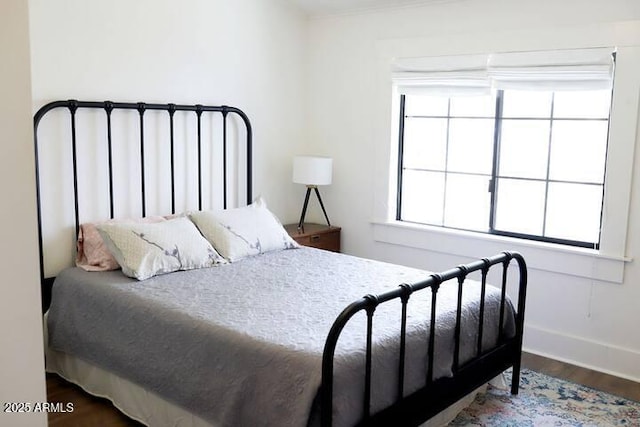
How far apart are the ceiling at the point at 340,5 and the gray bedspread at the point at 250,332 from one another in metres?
1.91

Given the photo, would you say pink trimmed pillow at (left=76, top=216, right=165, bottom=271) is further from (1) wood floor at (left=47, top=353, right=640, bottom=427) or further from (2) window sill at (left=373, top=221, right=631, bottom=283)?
(2) window sill at (left=373, top=221, right=631, bottom=283)

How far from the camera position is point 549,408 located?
9.91ft

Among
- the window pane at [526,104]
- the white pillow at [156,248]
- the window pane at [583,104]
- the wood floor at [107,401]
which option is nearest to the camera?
the wood floor at [107,401]

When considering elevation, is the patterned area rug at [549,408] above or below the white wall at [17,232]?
below

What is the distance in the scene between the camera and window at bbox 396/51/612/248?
362 cm

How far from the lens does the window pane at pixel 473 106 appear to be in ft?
13.1

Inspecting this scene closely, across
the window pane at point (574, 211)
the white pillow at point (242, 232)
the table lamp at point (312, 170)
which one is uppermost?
the table lamp at point (312, 170)

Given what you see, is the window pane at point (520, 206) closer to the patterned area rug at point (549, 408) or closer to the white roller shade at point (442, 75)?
the white roller shade at point (442, 75)

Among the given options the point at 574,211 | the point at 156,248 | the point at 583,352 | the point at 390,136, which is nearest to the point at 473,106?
the point at 390,136

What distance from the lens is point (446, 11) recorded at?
400 cm

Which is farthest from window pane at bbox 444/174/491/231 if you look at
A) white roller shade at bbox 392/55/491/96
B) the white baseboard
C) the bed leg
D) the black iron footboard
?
the bed leg

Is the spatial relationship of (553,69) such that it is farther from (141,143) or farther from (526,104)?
(141,143)

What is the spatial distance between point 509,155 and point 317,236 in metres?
1.49

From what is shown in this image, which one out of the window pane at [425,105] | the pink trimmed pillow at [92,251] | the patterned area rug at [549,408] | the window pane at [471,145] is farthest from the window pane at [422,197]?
the pink trimmed pillow at [92,251]
